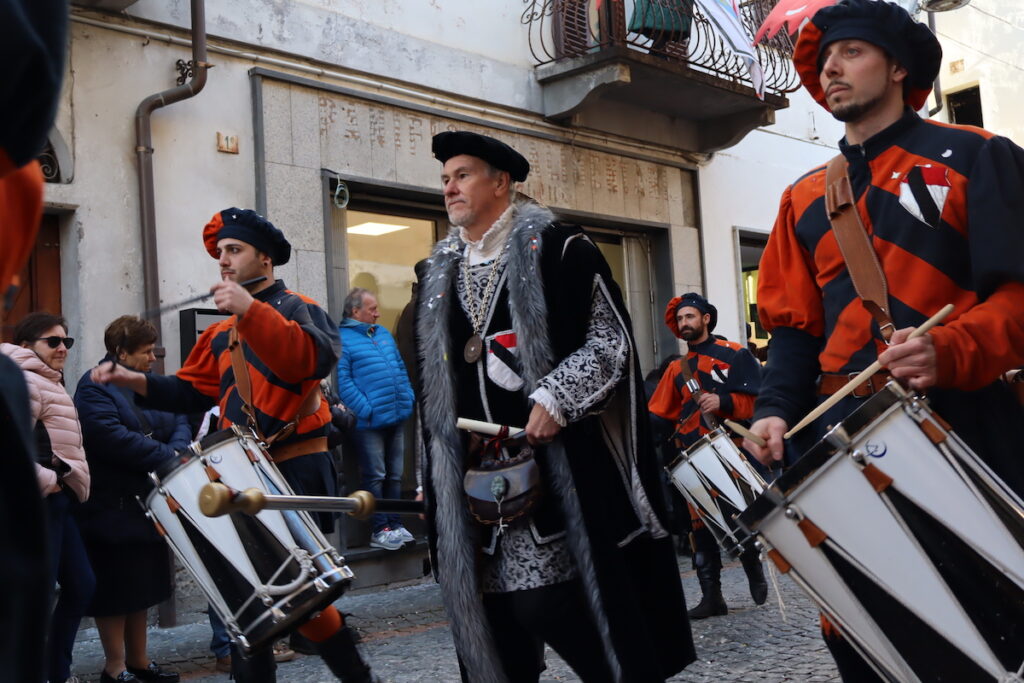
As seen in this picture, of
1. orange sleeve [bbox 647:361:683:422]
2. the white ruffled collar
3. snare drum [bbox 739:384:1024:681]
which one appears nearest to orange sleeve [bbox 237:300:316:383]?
the white ruffled collar

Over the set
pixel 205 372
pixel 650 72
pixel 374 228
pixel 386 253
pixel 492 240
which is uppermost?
pixel 650 72

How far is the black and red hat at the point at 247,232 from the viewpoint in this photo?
478cm

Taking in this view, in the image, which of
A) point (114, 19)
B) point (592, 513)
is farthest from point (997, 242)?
point (114, 19)

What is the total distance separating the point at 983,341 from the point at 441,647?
4540 mm

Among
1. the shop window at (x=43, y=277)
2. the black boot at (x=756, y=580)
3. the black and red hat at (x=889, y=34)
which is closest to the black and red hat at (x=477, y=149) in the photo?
the black and red hat at (x=889, y=34)

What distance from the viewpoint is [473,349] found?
366cm

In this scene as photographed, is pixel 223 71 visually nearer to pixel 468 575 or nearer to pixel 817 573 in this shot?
pixel 468 575

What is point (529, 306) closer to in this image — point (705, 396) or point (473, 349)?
point (473, 349)

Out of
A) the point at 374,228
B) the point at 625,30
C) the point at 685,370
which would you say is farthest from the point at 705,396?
the point at 625,30

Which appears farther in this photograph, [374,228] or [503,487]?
[374,228]

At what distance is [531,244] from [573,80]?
8.15m

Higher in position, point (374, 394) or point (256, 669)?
point (374, 394)

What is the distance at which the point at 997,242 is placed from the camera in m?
2.70

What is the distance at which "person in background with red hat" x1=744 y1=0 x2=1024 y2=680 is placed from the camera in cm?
267
